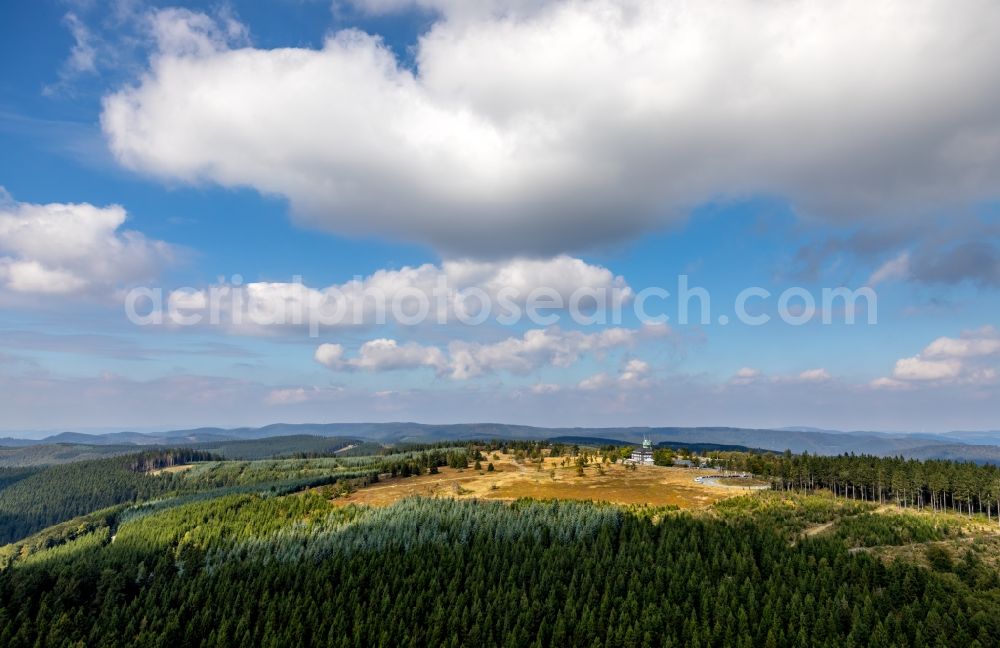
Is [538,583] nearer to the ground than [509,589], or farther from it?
farther from it

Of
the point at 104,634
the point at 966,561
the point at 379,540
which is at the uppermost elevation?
the point at 966,561

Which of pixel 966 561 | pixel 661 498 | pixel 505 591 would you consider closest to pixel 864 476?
pixel 661 498

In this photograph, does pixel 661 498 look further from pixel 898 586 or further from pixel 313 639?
pixel 313 639

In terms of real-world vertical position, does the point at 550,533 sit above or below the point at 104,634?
above

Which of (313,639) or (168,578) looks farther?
(168,578)

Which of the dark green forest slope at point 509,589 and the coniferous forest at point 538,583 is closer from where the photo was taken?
the dark green forest slope at point 509,589

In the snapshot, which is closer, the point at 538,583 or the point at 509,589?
the point at 509,589

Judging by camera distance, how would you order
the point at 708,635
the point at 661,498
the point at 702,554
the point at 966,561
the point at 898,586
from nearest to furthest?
the point at 708,635
the point at 898,586
the point at 966,561
the point at 702,554
the point at 661,498

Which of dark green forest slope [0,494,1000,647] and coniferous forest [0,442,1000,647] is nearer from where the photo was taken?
dark green forest slope [0,494,1000,647]
